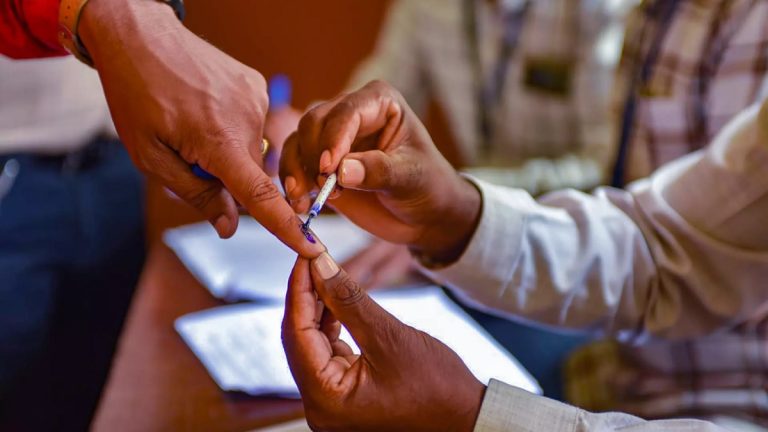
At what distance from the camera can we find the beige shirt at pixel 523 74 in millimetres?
1614

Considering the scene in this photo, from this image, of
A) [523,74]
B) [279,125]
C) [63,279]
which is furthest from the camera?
[523,74]

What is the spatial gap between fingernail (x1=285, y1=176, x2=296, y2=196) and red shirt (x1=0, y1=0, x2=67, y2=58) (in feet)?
0.95

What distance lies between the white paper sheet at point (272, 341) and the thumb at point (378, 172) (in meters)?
0.20

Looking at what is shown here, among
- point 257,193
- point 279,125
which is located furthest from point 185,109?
point 279,125

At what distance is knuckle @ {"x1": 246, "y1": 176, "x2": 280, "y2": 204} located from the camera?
0.64 m

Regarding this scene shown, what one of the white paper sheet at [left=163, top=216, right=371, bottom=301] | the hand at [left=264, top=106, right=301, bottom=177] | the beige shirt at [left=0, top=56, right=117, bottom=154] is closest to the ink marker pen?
the white paper sheet at [left=163, top=216, right=371, bottom=301]

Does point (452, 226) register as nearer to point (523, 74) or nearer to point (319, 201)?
point (319, 201)

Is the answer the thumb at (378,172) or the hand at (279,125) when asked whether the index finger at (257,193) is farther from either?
the hand at (279,125)

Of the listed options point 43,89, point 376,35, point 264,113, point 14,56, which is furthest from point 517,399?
point 376,35

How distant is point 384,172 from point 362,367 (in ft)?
0.73

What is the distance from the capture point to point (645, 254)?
3.06 ft

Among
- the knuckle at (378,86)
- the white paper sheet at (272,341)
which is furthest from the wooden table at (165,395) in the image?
the knuckle at (378,86)

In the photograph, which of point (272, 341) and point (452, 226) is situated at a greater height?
point (452, 226)

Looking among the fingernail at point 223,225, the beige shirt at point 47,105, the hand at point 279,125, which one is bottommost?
the beige shirt at point 47,105
